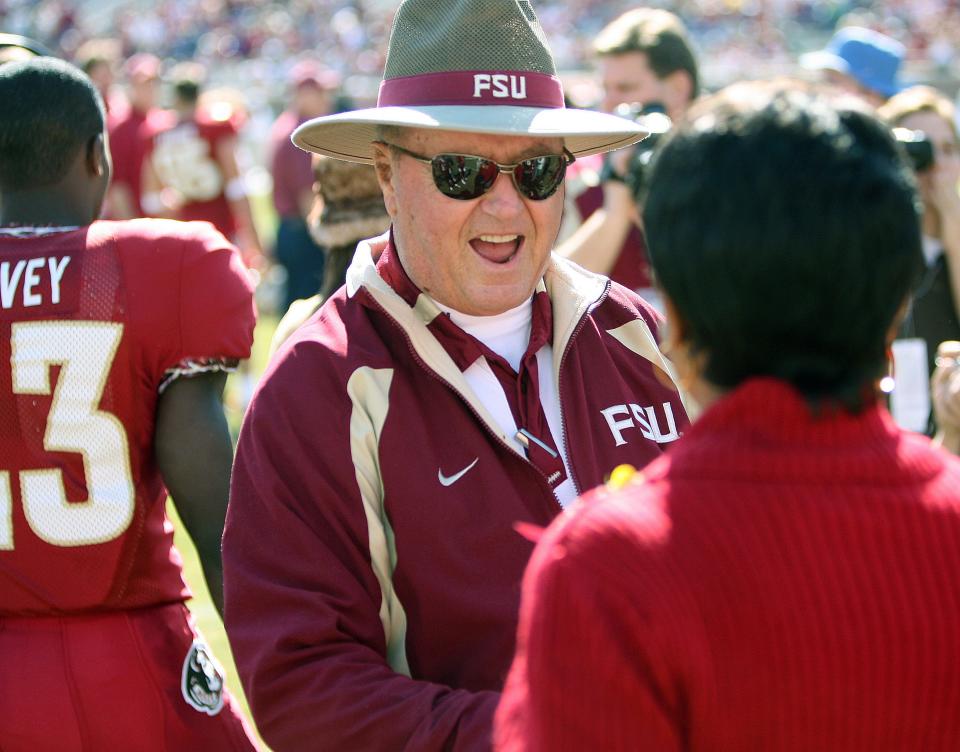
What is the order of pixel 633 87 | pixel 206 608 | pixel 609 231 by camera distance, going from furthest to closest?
pixel 206 608 → pixel 633 87 → pixel 609 231

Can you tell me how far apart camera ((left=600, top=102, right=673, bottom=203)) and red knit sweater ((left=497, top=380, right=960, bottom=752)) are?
A: 7.96 ft

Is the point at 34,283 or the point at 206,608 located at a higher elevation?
the point at 34,283

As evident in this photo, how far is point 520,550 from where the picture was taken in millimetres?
2172

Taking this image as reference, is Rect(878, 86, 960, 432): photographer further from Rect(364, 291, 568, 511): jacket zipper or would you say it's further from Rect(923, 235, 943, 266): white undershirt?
Rect(364, 291, 568, 511): jacket zipper

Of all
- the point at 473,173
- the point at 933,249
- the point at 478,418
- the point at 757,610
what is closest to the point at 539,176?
the point at 473,173

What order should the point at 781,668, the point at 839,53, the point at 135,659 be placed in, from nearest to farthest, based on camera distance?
the point at 781,668
the point at 135,659
the point at 839,53

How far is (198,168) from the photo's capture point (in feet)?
35.5

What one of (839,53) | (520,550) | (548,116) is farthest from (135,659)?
(839,53)

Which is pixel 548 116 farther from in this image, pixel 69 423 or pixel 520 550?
pixel 69 423

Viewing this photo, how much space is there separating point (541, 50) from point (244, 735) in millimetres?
1512

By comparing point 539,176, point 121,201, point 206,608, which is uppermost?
point 539,176

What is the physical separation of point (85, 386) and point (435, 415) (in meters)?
0.80

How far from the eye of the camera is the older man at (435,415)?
209 cm

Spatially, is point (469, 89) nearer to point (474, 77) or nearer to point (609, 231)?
point (474, 77)
